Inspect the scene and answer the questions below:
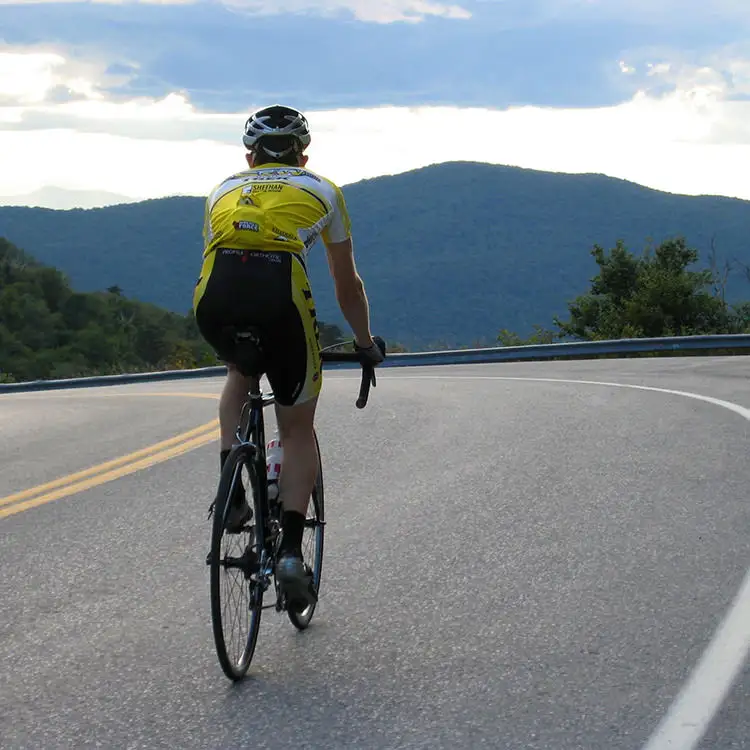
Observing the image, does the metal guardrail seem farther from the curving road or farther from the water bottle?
the water bottle

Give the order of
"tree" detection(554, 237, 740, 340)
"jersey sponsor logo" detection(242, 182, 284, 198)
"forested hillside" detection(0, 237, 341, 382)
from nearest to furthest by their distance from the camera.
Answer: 1. "jersey sponsor logo" detection(242, 182, 284, 198)
2. "tree" detection(554, 237, 740, 340)
3. "forested hillside" detection(0, 237, 341, 382)

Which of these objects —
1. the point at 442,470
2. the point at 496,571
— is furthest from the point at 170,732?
the point at 442,470

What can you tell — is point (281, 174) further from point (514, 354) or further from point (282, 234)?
point (514, 354)

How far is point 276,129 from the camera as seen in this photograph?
4668 millimetres

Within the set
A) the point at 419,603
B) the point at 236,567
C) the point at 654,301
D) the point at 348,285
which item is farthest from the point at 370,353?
the point at 654,301

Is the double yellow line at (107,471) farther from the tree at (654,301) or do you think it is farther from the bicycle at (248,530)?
the tree at (654,301)

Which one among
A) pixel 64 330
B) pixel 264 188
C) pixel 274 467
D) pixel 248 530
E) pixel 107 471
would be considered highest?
pixel 264 188

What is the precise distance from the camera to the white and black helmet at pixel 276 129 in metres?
4.68

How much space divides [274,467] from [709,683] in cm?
169

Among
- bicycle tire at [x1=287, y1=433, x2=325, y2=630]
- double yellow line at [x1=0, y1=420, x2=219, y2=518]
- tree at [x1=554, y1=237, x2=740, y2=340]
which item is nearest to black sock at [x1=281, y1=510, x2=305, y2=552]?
bicycle tire at [x1=287, y1=433, x2=325, y2=630]

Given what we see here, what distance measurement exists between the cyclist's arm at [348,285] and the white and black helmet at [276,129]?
395 millimetres

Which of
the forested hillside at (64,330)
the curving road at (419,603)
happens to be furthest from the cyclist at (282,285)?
the forested hillside at (64,330)

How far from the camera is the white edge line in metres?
3.80

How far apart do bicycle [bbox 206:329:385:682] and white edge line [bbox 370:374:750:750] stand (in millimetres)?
1404
